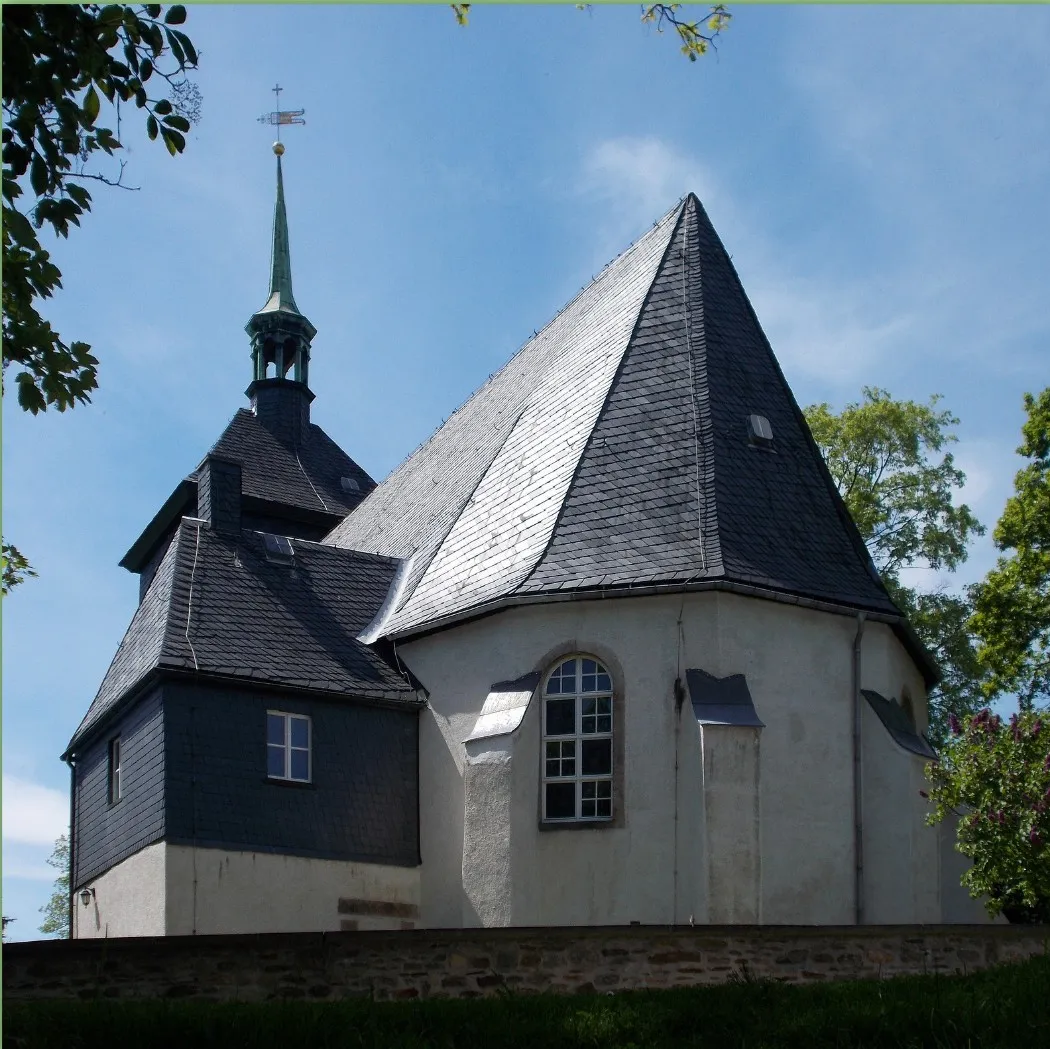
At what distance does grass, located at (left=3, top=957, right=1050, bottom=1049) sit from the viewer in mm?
11773

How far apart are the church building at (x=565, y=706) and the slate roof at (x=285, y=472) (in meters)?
14.8

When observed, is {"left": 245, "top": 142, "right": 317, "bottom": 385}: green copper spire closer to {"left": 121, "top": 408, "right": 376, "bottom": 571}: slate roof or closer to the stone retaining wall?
{"left": 121, "top": 408, "right": 376, "bottom": 571}: slate roof

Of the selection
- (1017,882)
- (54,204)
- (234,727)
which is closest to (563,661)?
(234,727)

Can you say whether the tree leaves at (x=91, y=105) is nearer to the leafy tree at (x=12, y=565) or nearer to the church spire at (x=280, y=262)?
the leafy tree at (x=12, y=565)

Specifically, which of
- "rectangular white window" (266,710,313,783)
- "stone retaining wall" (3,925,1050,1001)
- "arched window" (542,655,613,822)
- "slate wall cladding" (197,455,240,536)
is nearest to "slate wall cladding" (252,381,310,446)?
"slate wall cladding" (197,455,240,536)

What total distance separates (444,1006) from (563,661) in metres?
8.00

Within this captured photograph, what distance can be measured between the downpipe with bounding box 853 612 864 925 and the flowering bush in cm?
177

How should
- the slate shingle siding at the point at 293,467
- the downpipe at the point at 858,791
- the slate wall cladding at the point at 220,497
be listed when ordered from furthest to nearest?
1. the slate shingle siding at the point at 293,467
2. the slate wall cladding at the point at 220,497
3. the downpipe at the point at 858,791

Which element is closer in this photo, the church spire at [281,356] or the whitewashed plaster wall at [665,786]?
the whitewashed plaster wall at [665,786]

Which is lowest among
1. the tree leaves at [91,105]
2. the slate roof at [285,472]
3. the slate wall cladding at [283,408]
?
the tree leaves at [91,105]

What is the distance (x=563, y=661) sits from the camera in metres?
20.5

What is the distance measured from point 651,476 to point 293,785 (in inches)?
224

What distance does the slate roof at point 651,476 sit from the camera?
20609 millimetres

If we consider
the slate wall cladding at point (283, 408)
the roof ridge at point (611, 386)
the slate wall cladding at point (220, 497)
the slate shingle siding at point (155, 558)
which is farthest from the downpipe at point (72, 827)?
the slate wall cladding at point (283, 408)
